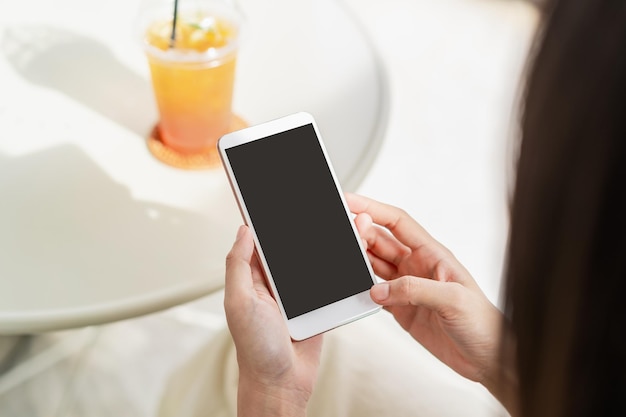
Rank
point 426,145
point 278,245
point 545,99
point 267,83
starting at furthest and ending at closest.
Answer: point 426,145 < point 267,83 < point 278,245 < point 545,99

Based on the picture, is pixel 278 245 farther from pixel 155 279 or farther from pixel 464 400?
pixel 464 400

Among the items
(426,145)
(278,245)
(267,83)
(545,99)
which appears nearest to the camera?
(545,99)

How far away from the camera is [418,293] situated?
67 centimetres

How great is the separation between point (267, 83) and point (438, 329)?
1.29 ft

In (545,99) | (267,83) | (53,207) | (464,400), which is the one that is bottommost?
(464,400)

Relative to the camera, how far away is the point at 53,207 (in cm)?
78

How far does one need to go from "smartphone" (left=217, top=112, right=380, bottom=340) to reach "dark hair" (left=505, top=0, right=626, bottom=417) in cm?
30

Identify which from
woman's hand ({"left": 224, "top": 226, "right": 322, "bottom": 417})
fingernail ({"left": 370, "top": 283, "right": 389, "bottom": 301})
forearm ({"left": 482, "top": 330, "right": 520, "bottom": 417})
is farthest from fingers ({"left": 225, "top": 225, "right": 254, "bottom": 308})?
forearm ({"left": 482, "top": 330, "right": 520, "bottom": 417})

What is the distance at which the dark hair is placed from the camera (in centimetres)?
34

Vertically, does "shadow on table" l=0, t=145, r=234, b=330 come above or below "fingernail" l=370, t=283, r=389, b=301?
below

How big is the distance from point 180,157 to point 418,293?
34 cm

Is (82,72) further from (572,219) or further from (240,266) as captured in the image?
(572,219)

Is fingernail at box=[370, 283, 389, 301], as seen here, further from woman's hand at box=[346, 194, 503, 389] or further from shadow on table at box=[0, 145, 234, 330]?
shadow on table at box=[0, 145, 234, 330]

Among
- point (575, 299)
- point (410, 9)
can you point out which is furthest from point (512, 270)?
point (410, 9)
